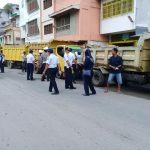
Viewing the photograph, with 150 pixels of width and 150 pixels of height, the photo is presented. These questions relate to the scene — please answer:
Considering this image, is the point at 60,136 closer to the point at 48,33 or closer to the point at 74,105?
the point at 74,105

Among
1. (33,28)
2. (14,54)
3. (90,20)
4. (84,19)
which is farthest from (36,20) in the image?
(90,20)

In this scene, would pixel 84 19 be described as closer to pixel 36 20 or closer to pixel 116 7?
pixel 116 7

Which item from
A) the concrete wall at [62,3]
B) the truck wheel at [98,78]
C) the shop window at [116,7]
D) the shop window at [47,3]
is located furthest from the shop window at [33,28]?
the truck wheel at [98,78]

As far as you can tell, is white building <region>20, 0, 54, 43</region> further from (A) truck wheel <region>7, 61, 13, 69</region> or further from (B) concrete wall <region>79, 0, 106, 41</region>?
(B) concrete wall <region>79, 0, 106, 41</region>

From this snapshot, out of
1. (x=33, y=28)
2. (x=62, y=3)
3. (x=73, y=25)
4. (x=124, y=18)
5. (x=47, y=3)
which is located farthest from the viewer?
(x=33, y=28)

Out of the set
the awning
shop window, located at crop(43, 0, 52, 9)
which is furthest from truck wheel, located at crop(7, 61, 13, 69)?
shop window, located at crop(43, 0, 52, 9)

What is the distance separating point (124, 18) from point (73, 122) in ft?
52.0

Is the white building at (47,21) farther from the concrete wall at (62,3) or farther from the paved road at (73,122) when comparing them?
the paved road at (73,122)

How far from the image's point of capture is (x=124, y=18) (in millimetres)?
20750

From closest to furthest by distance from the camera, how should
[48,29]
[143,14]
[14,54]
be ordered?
[143,14] < [14,54] < [48,29]

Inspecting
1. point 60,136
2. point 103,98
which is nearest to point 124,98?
point 103,98

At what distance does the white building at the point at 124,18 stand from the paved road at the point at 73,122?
11.4 metres

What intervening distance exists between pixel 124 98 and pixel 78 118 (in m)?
3.44

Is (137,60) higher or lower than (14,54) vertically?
higher
